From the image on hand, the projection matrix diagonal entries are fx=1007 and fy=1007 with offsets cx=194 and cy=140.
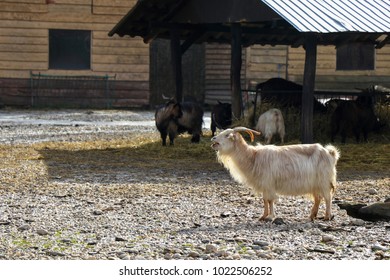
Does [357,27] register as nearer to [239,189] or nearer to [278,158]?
[239,189]

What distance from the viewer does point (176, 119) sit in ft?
60.5

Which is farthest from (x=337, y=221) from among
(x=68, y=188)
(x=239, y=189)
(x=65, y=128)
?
(x=65, y=128)

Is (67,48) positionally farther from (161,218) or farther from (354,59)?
(161,218)

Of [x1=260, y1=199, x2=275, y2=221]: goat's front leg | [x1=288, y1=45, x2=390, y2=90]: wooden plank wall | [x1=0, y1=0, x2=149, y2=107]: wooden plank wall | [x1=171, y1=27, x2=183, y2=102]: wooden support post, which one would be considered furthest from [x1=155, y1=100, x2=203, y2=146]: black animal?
[x1=288, y1=45, x2=390, y2=90]: wooden plank wall

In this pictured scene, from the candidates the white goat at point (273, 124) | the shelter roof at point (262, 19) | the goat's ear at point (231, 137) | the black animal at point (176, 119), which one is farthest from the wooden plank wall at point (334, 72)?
the goat's ear at point (231, 137)

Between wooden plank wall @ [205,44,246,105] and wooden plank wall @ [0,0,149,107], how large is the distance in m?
2.91

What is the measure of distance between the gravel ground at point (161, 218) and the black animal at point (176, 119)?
2.54m

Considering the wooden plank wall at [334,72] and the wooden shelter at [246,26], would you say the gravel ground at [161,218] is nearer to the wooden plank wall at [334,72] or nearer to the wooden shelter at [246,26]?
the wooden shelter at [246,26]

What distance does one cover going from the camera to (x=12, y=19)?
31406 mm

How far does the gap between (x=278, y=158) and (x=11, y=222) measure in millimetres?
2809

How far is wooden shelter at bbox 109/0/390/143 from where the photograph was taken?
16219 mm

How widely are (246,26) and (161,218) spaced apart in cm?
1000

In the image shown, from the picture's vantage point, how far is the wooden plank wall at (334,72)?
33.7 m

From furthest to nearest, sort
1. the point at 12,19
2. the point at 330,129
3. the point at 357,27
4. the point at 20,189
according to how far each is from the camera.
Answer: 1. the point at 12,19
2. the point at 330,129
3. the point at 357,27
4. the point at 20,189
